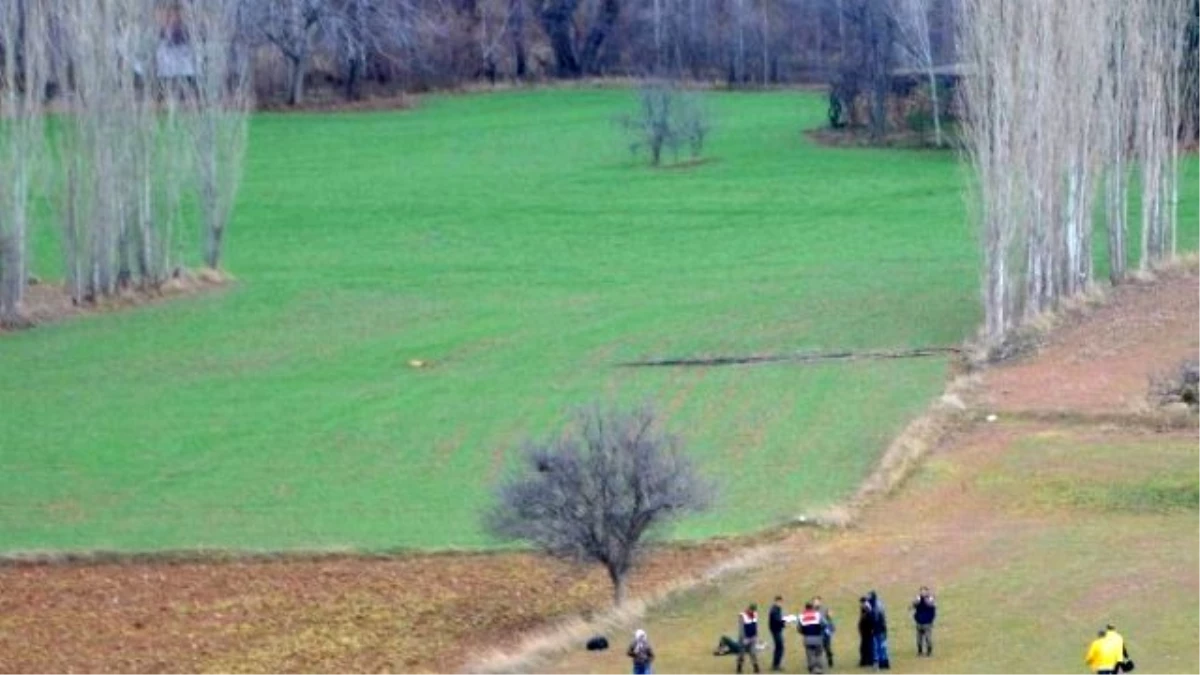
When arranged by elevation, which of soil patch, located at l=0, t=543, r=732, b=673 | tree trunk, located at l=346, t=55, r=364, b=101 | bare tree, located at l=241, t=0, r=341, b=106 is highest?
bare tree, located at l=241, t=0, r=341, b=106

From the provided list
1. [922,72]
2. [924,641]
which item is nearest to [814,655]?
[924,641]

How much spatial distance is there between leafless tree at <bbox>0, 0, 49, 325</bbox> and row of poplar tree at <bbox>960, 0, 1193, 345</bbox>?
21.2 m

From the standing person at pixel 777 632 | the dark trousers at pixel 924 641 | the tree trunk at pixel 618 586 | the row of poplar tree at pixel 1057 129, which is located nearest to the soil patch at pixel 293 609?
the tree trunk at pixel 618 586

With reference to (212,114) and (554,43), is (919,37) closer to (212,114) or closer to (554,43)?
(554,43)

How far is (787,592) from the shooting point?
33938mm

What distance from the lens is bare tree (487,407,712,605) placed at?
3425 cm

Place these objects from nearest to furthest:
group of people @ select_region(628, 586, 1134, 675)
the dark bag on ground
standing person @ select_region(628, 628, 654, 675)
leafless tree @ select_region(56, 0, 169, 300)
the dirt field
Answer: standing person @ select_region(628, 628, 654, 675), group of people @ select_region(628, 586, 1134, 675), the dark bag on ground, the dirt field, leafless tree @ select_region(56, 0, 169, 300)

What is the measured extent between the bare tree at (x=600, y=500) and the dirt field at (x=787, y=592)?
3.69ft

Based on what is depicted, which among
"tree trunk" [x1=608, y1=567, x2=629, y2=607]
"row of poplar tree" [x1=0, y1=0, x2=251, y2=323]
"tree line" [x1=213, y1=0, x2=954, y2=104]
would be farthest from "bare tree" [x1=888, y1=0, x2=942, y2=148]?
"tree trunk" [x1=608, y1=567, x2=629, y2=607]

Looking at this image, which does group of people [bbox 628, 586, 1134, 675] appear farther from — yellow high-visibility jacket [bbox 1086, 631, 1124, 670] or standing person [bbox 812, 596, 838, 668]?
yellow high-visibility jacket [bbox 1086, 631, 1124, 670]

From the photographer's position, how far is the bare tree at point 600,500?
34.2 metres

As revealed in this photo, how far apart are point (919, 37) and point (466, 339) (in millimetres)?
37940

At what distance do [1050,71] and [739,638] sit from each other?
26690 mm

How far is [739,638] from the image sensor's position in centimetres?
3008
